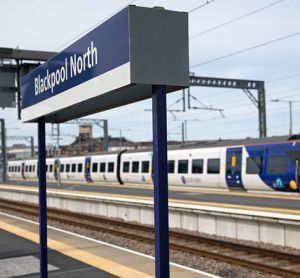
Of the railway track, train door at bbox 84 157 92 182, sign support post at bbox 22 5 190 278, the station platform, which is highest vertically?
sign support post at bbox 22 5 190 278

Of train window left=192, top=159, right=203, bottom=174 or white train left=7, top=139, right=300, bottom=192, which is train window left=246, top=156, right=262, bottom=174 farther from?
train window left=192, top=159, right=203, bottom=174

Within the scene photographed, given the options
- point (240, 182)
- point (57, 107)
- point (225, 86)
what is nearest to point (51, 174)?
point (225, 86)

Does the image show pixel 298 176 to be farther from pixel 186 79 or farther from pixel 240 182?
pixel 186 79

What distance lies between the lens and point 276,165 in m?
20.4

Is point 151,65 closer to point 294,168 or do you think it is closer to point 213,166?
point 294,168

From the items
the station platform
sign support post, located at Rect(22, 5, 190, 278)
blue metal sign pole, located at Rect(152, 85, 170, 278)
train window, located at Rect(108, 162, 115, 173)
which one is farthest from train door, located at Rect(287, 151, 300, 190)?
train window, located at Rect(108, 162, 115, 173)

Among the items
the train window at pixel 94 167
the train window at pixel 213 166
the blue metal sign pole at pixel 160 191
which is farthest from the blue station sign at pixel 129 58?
the train window at pixel 94 167

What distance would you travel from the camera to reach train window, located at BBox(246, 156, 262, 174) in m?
21.3


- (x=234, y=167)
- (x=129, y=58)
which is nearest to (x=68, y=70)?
(x=129, y=58)

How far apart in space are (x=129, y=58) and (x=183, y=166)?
921 inches

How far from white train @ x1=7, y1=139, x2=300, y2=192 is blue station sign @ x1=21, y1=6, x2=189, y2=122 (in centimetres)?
1627

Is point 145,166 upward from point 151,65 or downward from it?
downward

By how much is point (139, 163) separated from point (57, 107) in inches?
1030

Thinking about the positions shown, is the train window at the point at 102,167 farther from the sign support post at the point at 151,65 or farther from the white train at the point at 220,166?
the sign support post at the point at 151,65
